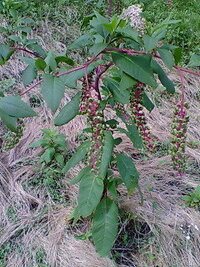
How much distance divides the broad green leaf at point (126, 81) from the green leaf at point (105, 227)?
0.73 metres

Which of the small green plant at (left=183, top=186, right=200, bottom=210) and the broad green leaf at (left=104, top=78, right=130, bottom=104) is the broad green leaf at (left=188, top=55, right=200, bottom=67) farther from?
the small green plant at (left=183, top=186, right=200, bottom=210)

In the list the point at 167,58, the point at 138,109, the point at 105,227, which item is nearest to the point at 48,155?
the point at 105,227

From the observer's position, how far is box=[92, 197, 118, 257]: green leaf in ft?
5.63

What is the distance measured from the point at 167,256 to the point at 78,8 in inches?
A: 109

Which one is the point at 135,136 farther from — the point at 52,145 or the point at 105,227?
the point at 52,145

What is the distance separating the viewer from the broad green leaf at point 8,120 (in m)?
1.16

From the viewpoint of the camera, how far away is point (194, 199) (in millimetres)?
2268

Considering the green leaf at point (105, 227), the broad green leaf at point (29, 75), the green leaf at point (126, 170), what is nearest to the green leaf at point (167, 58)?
the broad green leaf at point (29, 75)

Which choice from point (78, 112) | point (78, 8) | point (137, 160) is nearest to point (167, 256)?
point (137, 160)

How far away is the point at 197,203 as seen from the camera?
2.29m

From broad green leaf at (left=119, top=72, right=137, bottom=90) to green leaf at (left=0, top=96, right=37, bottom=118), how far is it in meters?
0.29

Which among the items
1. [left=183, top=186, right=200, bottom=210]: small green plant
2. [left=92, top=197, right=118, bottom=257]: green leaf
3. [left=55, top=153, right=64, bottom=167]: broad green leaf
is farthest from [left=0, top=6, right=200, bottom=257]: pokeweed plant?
[left=55, top=153, right=64, bottom=167]: broad green leaf

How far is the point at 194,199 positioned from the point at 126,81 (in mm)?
1251

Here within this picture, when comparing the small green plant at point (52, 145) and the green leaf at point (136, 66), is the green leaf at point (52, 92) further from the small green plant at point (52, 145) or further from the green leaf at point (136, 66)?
the small green plant at point (52, 145)
